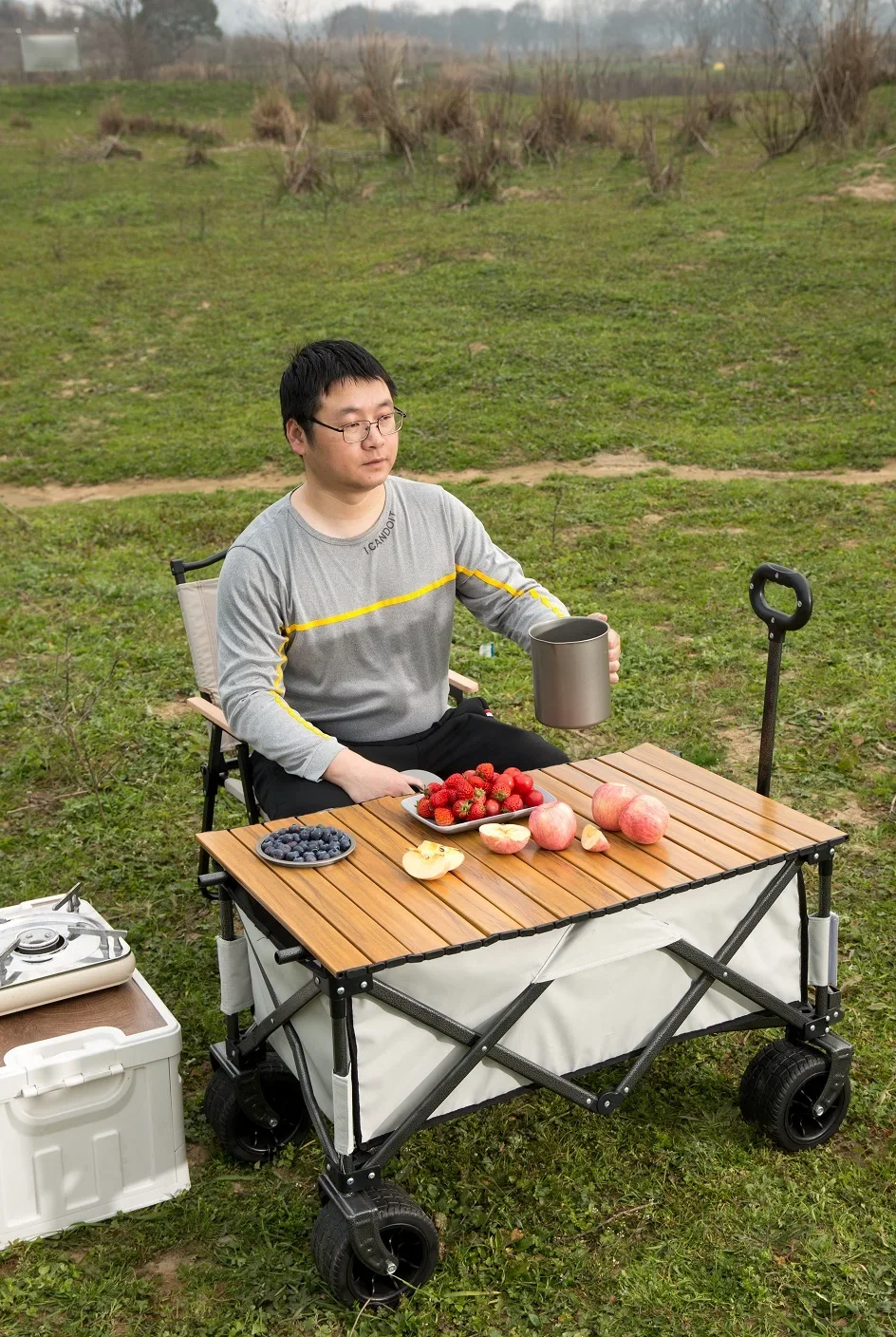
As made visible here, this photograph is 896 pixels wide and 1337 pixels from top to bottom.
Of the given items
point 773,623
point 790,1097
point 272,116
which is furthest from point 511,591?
point 272,116

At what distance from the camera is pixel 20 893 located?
3918mm

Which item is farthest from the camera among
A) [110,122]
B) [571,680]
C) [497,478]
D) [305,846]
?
[110,122]

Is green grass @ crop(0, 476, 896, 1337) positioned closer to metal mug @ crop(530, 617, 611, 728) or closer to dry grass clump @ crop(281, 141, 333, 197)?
metal mug @ crop(530, 617, 611, 728)

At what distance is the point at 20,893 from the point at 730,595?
3488mm

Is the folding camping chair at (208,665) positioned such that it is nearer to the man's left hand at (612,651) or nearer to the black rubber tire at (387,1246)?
the man's left hand at (612,651)

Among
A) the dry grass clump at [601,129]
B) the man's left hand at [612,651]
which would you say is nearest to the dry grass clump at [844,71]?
the dry grass clump at [601,129]

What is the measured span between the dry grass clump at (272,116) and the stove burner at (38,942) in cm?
1819

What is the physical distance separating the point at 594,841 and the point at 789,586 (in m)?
0.69

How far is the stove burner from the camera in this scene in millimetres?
2709

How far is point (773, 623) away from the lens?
285 cm

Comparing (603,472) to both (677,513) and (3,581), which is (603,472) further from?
(3,581)

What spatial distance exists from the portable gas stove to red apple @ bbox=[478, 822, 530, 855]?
2.56 ft

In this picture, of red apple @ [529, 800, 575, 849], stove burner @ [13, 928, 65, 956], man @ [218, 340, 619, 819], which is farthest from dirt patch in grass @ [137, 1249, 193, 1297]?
red apple @ [529, 800, 575, 849]

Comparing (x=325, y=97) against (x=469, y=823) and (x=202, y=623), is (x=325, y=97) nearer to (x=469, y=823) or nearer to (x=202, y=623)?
(x=202, y=623)
